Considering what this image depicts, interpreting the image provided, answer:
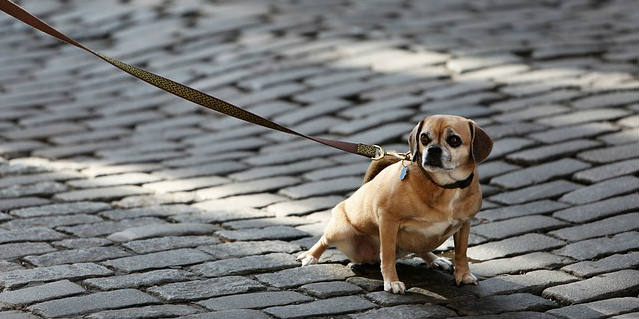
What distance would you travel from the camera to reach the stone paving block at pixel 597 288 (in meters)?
3.75

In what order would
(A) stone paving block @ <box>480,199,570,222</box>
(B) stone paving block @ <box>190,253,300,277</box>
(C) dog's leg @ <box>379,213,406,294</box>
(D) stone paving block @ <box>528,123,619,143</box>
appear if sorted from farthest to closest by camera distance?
(D) stone paving block @ <box>528,123,619,143</box> → (A) stone paving block @ <box>480,199,570,222</box> → (B) stone paving block @ <box>190,253,300,277</box> → (C) dog's leg @ <box>379,213,406,294</box>

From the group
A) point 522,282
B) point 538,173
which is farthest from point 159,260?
point 538,173

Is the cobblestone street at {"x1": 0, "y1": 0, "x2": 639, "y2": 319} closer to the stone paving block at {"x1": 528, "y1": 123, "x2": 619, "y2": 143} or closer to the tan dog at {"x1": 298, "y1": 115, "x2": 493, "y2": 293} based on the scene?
the stone paving block at {"x1": 528, "y1": 123, "x2": 619, "y2": 143}

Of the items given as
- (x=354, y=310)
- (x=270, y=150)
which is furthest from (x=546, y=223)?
(x=270, y=150)

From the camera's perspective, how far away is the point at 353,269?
4160 millimetres

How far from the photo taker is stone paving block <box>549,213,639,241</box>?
4438 mm

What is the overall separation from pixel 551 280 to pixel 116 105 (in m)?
4.11

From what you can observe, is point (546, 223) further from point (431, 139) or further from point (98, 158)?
point (98, 158)

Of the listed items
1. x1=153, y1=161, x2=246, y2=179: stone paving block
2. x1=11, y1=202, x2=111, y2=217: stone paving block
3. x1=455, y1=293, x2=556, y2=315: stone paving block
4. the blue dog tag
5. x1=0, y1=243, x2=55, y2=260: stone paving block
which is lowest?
x1=455, y1=293, x2=556, y2=315: stone paving block

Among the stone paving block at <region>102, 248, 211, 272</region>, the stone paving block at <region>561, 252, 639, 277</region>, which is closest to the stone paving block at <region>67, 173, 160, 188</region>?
the stone paving block at <region>102, 248, 211, 272</region>

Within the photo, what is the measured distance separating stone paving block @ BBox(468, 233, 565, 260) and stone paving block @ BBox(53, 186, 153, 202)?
1.88m

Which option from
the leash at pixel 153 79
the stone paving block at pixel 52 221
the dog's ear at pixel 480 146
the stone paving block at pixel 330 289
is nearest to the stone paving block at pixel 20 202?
the stone paving block at pixel 52 221

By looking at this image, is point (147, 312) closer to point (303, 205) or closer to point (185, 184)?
point (303, 205)

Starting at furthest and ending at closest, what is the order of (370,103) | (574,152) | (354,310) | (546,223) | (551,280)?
(370,103) < (574,152) < (546,223) < (551,280) < (354,310)
